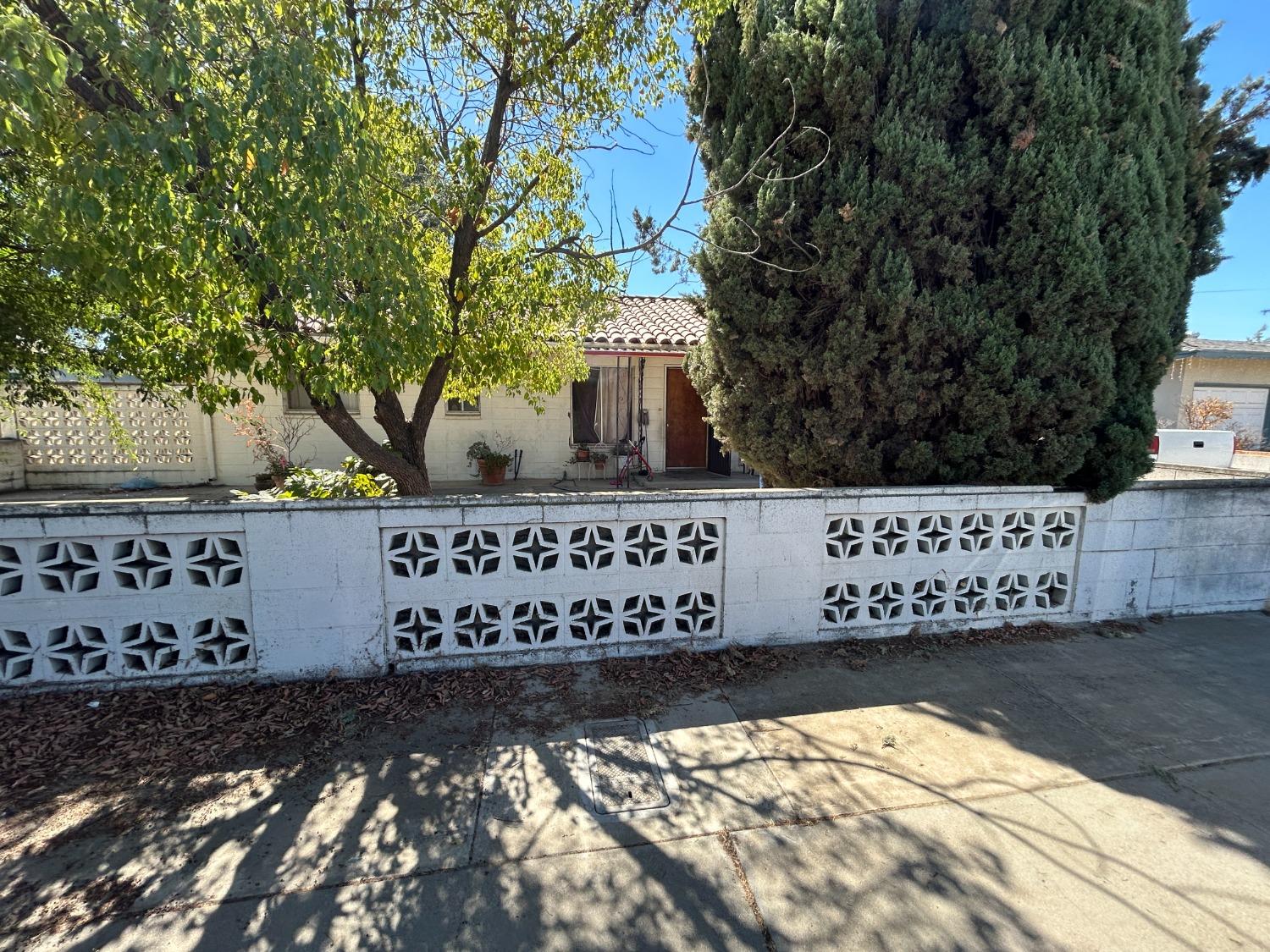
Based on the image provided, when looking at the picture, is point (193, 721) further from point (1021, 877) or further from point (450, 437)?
point (450, 437)

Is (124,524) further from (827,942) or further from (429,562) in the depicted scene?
(827,942)

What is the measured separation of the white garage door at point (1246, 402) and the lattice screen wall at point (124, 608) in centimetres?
2016

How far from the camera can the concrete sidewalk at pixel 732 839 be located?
6.00 ft

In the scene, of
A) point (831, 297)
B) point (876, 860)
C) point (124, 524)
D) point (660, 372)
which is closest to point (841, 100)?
point (831, 297)

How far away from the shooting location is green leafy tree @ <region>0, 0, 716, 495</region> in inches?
86.9

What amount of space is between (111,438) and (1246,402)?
81.8 feet

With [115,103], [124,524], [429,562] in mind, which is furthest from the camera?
[429,562]

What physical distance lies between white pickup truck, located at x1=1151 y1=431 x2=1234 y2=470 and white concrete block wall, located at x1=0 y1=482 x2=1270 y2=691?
6622 mm

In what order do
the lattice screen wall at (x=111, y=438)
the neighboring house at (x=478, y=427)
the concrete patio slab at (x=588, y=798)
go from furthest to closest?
the neighboring house at (x=478, y=427)
the lattice screen wall at (x=111, y=438)
the concrete patio slab at (x=588, y=798)

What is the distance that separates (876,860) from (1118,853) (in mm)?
938

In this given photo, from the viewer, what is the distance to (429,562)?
11.0 feet

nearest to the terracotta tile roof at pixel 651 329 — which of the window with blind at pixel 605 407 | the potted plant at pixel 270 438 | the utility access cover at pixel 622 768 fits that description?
the window with blind at pixel 605 407

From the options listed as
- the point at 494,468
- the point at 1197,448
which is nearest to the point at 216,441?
the point at 494,468

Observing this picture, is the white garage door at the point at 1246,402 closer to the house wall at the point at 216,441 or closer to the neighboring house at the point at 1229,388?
the neighboring house at the point at 1229,388
